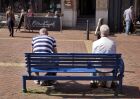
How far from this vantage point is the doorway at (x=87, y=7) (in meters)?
30.8

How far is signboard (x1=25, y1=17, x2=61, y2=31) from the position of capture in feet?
84.5

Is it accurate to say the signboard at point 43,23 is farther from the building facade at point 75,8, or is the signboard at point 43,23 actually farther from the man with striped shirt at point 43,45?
the man with striped shirt at point 43,45

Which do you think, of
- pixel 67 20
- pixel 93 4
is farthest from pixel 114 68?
pixel 93 4

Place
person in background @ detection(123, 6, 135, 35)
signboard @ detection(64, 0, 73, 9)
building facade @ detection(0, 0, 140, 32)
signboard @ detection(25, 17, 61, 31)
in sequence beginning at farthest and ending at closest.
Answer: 1. signboard @ detection(64, 0, 73, 9)
2. building facade @ detection(0, 0, 140, 32)
3. signboard @ detection(25, 17, 61, 31)
4. person in background @ detection(123, 6, 135, 35)

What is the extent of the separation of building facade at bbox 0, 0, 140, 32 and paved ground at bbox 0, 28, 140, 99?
5.83m

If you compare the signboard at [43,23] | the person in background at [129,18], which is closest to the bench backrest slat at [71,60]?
the person in background at [129,18]

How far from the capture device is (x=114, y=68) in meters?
9.68

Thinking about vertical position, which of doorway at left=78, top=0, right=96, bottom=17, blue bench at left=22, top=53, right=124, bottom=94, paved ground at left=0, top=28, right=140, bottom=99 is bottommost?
paved ground at left=0, top=28, right=140, bottom=99

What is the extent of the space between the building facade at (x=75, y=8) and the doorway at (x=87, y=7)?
0.87 m

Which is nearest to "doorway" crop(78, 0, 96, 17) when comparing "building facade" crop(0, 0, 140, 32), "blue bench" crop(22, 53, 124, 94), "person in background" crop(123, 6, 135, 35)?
"building facade" crop(0, 0, 140, 32)

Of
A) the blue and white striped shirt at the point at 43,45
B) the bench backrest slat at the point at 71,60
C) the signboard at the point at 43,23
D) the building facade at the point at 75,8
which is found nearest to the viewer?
the bench backrest slat at the point at 71,60

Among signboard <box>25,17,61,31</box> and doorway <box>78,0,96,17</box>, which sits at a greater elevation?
doorway <box>78,0,96,17</box>

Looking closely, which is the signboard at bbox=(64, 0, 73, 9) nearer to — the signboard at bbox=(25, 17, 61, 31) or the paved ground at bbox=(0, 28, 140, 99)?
the signboard at bbox=(25, 17, 61, 31)

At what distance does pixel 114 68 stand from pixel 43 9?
19.4 metres
